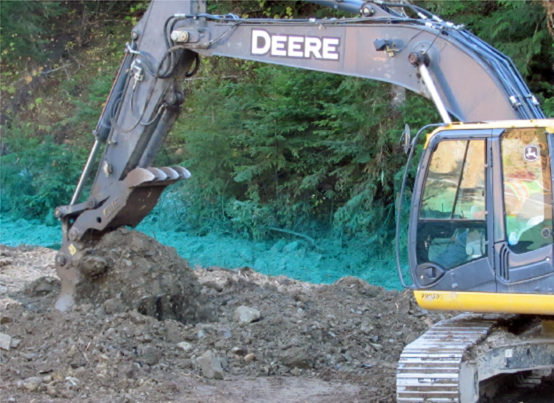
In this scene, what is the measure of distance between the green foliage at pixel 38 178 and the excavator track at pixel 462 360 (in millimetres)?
10614

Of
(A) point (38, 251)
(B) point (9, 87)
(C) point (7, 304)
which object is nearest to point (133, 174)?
(C) point (7, 304)

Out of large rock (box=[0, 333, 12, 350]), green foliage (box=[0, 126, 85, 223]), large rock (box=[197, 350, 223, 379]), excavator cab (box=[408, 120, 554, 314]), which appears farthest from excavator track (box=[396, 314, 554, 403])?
green foliage (box=[0, 126, 85, 223])

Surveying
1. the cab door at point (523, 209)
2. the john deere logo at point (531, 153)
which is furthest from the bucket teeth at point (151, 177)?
the john deere logo at point (531, 153)

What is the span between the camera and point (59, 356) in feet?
19.2

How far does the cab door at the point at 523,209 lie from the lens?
185 inches

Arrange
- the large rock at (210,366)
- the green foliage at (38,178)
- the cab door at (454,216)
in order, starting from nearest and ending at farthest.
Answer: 1. the cab door at (454,216)
2. the large rock at (210,366)
3. the green foliage at (38,178)

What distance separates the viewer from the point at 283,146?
12445mm

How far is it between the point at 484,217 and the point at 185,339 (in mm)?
2938

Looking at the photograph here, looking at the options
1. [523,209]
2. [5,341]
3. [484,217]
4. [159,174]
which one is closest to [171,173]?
[159,174]

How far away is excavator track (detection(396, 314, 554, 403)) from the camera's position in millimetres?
4516

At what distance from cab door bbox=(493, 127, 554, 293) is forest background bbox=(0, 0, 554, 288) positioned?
17.6 feet

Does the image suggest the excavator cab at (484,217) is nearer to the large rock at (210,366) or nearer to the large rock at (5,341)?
the large rock at (210,366)

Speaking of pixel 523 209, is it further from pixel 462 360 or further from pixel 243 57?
pixel 243 57

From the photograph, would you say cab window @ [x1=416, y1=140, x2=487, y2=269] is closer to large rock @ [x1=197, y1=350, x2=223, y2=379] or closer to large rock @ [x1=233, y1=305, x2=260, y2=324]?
large rock @ [x1=197, y1=350, x2=223, y2=379]
